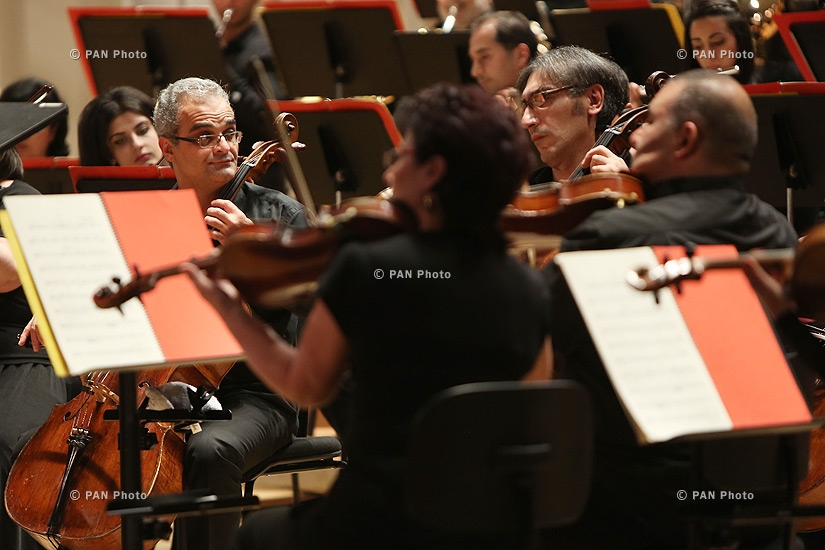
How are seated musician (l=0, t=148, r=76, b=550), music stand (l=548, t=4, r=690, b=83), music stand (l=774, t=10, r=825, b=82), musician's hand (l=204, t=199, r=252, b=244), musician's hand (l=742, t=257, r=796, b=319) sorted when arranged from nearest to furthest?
musician's hand (l=742, t=257, r=796, b=319)
musician's hand (l=204, t=199, r=252, b=244)
seated musician (l=0, t=148, r=76, b=550)
music stand (l=774, t=10, r=825, b=82)
music stand (l=548, t=4, r=690, b=83)

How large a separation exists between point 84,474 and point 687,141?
1.46 metres

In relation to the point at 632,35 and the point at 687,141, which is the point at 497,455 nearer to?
the point at 687,141

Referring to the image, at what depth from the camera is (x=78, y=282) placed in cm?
195

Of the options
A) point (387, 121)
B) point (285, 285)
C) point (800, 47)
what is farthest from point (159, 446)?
point (800, 47)

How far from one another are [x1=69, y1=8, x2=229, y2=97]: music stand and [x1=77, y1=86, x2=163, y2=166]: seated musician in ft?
1.86

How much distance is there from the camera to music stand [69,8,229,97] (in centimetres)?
419

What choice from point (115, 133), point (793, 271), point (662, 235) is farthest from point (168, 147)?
point (793, 271)

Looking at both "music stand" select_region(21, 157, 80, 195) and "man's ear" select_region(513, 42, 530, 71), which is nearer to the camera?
"music stand" select_region(21, 157, 80, 195)

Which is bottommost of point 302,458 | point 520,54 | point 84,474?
point 302,458

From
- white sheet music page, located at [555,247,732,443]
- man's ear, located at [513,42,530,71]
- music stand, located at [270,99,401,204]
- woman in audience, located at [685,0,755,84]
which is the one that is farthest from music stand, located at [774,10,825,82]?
white sheet music page, located at [555,247,732,443]

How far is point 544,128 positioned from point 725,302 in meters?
1.23

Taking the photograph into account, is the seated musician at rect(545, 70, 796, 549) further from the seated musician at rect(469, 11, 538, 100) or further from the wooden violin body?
the seated musician at rect(469, 11, 538, 100)

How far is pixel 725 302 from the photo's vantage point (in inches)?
68.3

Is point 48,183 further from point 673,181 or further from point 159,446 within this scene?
point 673,181
